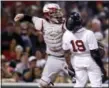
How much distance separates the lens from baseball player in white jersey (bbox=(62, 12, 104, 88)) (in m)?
10.3

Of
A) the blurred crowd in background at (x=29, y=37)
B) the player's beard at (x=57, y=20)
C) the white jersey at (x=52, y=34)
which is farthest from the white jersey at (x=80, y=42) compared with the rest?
the blurred crowd in background at (x=29, y=37)

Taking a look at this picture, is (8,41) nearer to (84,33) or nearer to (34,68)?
(34,68)

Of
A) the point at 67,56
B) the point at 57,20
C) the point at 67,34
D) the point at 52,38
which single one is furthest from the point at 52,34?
the point at 67,56

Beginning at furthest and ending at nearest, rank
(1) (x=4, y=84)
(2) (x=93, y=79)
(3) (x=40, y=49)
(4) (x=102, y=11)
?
(4) (x=102, y=11), (3) (x=40, y=49), (1) (x=4, y=84), (2) (x=93, y=79)

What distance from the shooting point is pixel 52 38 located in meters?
10.8

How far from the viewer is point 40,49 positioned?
14.2 m

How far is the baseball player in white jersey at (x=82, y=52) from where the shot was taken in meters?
10.3

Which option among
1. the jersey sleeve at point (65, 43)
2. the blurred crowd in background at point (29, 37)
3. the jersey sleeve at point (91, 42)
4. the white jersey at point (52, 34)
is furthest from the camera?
the blurred crowd in background at point (29, 37)

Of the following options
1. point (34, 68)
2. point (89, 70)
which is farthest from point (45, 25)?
point (34, 68)

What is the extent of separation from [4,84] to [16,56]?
1.40 m

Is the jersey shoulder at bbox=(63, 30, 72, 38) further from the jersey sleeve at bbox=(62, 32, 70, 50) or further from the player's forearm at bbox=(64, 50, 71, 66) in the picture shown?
the player's forearm at bbox=(64, 50, 71, 66)

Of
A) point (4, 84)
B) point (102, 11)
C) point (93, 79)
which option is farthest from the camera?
point (102, 11)

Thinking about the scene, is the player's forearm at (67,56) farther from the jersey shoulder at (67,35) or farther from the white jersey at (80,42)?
the jersey shoulder at (67,35)

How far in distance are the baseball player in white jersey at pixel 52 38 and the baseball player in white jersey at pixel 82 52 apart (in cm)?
32
